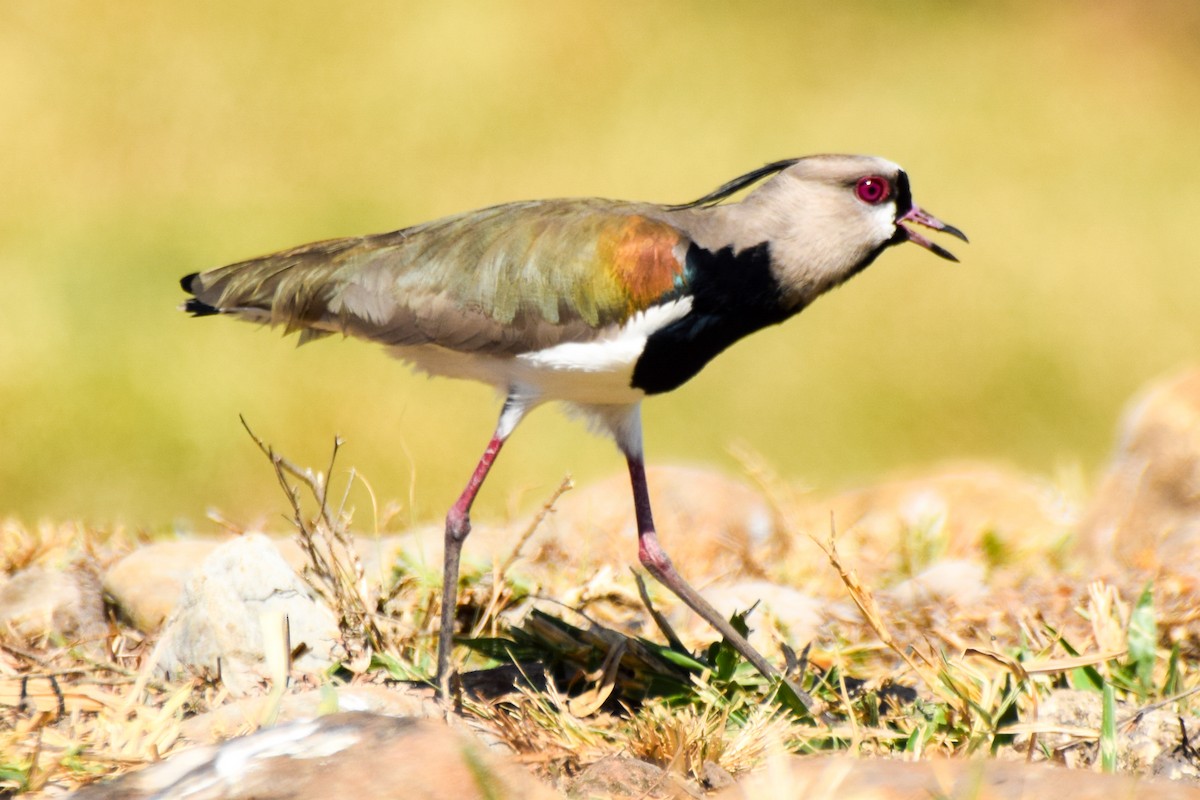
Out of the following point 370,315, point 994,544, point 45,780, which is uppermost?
point 370,315

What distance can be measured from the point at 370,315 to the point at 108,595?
1.02 m

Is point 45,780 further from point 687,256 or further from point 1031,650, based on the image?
point 1031,650

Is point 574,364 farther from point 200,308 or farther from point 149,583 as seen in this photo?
point 149,583

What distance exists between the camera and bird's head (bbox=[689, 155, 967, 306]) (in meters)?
3.22

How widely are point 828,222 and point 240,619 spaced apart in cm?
152

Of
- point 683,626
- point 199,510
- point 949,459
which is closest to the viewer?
point 683,626

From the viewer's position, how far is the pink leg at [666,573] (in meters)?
3.08

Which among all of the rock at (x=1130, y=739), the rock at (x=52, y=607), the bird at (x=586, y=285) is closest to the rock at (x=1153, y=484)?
the rock at (x=1130, y=739)

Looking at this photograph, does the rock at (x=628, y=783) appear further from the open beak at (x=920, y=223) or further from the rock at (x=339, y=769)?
the open beak at (x=920, y=223)

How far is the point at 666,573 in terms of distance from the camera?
11.1 ft

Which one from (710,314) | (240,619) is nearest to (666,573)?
(710,314)

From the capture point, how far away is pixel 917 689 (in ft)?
10.4

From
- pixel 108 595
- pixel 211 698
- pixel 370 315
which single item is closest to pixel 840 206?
pixel 370 315

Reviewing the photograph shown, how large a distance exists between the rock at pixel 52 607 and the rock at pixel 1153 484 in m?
2.81
